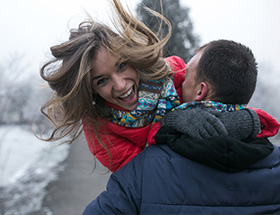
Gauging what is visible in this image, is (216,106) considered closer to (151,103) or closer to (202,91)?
(202,91)

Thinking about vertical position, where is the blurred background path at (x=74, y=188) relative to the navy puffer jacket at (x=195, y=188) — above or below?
below

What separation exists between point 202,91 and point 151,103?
0.95 feet

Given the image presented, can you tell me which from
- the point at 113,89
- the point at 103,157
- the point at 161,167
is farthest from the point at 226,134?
the point at 103,157

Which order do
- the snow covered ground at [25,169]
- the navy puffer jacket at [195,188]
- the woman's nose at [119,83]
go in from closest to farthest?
the navy puffer jacket at [195,188]
the woman's nose at [119,83]
the snow covered ground at [25,169]

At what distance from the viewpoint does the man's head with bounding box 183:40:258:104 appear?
1228 mm

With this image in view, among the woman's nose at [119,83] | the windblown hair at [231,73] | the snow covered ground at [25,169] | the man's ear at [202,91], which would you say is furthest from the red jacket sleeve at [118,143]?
the snow covered ground at [25,169]

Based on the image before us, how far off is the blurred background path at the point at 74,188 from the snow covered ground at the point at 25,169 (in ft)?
0.38

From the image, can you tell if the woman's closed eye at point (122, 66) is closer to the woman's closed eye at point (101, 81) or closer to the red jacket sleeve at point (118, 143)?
the woman's closed eye at point (101, 81)

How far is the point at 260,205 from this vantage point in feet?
3.61

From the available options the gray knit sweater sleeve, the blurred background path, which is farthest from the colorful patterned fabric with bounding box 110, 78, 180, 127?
the blurred background path

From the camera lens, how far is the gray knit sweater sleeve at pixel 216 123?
1071mm

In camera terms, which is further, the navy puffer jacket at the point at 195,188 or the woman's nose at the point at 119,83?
the woman's nose at the point at 119,83

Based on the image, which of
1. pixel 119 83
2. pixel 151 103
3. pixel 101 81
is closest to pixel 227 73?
pixel 151 103

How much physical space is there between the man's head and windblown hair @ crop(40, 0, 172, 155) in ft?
0.94
